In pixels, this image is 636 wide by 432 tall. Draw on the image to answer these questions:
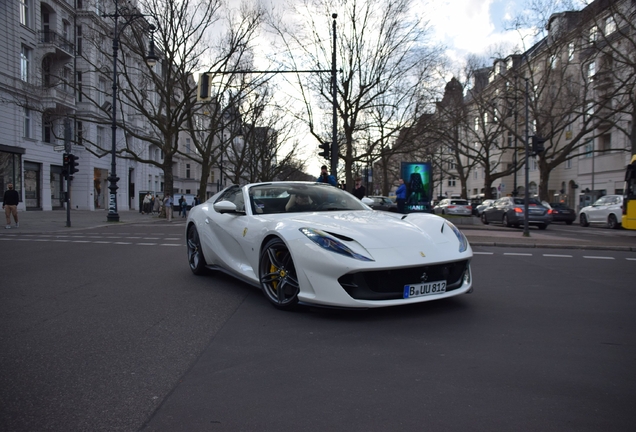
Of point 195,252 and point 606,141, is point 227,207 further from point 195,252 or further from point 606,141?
point 606,141

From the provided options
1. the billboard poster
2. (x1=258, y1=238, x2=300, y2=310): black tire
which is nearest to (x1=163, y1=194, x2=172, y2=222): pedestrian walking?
the billboard poster

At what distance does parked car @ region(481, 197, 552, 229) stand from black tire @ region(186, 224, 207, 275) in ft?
63.1

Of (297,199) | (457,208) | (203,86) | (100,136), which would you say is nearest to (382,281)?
(297,199)

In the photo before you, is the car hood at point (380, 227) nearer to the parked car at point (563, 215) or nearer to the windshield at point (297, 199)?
the windshield at point (297, 199)

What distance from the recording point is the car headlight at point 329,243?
14.1ft

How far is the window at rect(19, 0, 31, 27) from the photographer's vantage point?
32.7m

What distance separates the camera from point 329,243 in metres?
4.45

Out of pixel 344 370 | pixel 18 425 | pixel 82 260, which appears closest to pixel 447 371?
pixel 344 370

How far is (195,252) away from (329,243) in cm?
338

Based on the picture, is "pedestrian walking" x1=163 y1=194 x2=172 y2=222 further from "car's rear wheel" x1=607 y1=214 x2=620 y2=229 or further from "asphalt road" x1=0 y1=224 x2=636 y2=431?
"asphalt road" x1=0 y1=224 x2=636 y2=431

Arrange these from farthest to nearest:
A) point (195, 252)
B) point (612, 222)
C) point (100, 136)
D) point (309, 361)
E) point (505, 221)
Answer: point (100, 136) < point (505, 221) < point (612, 222) < point (195, 252) < point (309, 361)

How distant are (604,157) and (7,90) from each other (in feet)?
146

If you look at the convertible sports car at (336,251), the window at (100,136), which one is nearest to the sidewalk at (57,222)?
the convertible sports car at (336,251)

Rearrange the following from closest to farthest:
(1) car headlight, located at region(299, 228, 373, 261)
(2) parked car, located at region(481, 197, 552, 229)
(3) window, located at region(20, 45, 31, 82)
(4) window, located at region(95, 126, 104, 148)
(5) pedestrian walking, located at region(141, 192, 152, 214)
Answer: (1) car headlight, located at region(299, 228, 373, 261)
(2) parked car, located at region(481, 197, 552, 229)
(3) window, located at region(20, 45, 31, 82)
(5) pedestrian walking, located at region(141, 192, 152, 214)
(4) window, located at region(95, 126, 104, 148)
